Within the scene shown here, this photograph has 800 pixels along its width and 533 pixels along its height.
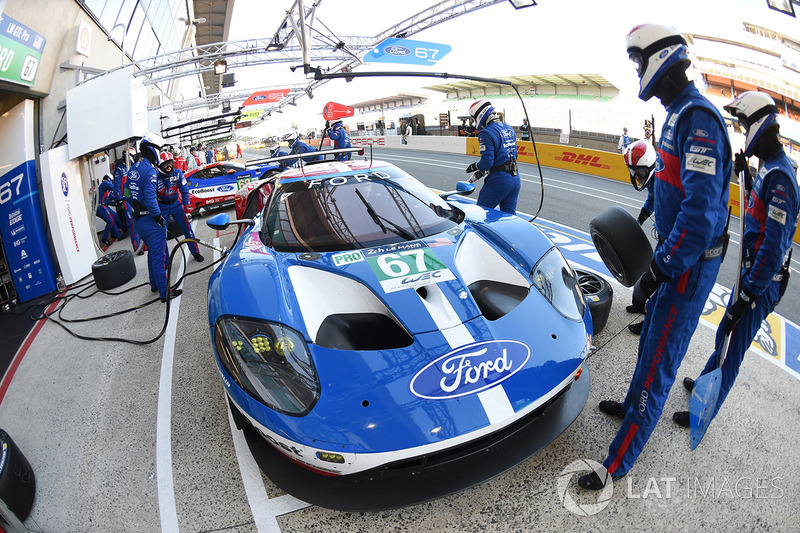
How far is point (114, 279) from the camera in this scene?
5.02 metres

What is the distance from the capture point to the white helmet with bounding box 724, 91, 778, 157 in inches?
78.2

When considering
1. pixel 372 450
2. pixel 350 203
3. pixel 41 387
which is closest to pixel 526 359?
pixel 372 450

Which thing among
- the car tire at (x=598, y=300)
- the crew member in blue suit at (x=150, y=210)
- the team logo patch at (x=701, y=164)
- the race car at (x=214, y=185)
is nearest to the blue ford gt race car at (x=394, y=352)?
the car tire at (x=598, y=300)

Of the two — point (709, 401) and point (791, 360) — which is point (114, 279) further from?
point (791, 360)

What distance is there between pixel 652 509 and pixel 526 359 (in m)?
0.82

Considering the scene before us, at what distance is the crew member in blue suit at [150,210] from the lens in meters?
4.47

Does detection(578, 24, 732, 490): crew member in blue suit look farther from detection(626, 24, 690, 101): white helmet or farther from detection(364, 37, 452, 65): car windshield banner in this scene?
detection(364, 37, 452, 65): car windshield banner

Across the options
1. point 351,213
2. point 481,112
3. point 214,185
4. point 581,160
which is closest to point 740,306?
point 351,213

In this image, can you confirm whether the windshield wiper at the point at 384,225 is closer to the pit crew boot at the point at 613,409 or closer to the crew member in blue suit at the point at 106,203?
the pit crew boot at the point at 613,409

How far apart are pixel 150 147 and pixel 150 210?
79 centimetres

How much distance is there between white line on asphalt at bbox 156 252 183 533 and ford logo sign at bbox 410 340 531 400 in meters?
1.31

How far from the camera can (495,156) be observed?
4.48m

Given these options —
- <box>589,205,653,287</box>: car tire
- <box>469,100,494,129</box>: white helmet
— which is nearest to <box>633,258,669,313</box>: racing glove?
<box>589,205,653,287</box>: car tire

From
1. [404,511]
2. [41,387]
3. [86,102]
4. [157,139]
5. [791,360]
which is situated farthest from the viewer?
[86,102]
